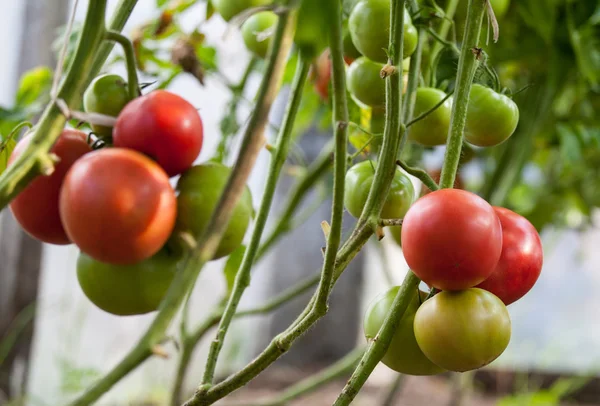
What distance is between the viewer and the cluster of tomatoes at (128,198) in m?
0.18

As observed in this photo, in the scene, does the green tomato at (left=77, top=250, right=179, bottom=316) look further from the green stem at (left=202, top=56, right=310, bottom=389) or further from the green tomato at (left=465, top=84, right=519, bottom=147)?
the green tomato at (left=465, top=84, right=519, bottom=147)

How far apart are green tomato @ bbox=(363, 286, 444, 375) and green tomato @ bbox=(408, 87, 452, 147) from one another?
0.08m

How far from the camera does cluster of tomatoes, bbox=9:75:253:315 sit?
0.58ft

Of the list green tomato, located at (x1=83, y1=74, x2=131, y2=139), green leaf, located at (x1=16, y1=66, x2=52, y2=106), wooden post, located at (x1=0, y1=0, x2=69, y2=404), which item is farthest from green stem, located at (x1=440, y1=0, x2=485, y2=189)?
wooden post, located at (x1=0, y1=0, x2=69, y2=404)

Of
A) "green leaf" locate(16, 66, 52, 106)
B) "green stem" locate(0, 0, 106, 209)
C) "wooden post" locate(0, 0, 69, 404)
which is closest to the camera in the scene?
"green stem" locate(0, 0, 106, 209)

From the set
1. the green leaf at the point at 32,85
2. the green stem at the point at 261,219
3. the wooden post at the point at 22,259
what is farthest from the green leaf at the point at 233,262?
the wooden post at the point at 22,259

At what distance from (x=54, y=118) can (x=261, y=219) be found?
5.0 inches

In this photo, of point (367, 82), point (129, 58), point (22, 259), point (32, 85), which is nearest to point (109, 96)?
point (129, 58)

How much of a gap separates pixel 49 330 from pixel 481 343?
1020mm

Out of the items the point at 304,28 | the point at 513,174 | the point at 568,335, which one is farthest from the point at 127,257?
the point at 568,335

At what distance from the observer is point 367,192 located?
0.27 m

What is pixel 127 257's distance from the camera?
19 centimetres

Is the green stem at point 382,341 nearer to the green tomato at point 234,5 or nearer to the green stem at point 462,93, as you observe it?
the green stem at point 462,93

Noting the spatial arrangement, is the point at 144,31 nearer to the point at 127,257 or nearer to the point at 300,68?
the point at 300,68
